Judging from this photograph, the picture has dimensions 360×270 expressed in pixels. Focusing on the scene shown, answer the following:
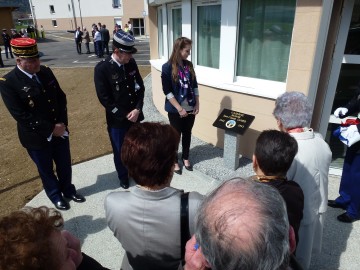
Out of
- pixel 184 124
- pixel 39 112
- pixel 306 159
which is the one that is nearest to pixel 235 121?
pixel 184 124

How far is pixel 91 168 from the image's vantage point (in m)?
4.47

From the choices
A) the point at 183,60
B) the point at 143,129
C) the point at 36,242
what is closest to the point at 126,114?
the point at 183,60

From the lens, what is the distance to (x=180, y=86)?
3.80m

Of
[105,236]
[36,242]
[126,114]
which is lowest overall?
[105,236]

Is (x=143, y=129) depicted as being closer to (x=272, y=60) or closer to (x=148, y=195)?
(x=148, y=195)

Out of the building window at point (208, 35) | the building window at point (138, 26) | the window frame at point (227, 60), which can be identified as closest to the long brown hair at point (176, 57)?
the window frame at point (227, 60)

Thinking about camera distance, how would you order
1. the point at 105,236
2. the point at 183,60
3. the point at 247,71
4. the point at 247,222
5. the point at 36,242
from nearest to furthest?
1. the point at 247,222
2. the point at 36,242
3. the point at 105,236
4. the point at 183,60
5. the point at 247,71

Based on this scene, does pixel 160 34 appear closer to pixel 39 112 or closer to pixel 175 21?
pixel 175 21

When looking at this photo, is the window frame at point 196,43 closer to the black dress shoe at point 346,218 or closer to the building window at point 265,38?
the building window at point 265,38

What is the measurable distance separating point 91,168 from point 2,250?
366 cm

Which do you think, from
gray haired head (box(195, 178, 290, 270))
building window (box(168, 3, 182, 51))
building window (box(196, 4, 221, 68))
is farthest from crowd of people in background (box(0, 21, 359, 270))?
building window (box(168, 3, 182, 51))

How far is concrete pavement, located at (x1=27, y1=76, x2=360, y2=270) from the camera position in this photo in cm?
275

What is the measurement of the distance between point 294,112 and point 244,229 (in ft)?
4.92

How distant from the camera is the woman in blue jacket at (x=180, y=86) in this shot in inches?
143
